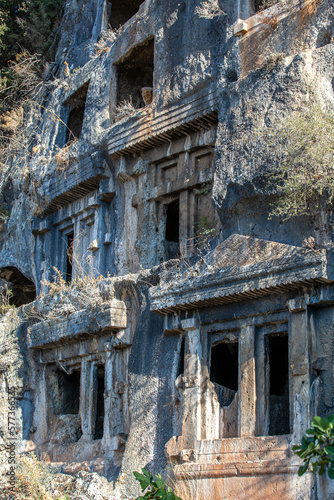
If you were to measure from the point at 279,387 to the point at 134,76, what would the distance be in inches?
280

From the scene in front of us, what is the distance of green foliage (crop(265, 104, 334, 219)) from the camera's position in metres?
8.53

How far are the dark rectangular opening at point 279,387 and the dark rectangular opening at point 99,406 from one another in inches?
120

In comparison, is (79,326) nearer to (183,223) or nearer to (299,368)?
(183,223)

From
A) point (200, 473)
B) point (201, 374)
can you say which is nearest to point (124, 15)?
point (201, 374)

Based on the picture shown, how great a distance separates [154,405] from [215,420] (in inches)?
42.7

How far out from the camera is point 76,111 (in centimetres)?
1653

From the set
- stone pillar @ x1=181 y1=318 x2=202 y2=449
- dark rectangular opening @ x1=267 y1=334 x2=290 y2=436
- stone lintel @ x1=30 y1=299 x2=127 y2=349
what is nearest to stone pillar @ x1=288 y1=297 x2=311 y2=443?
dark rectangular opening @ x1=267 y1=334 x2=290 y2=436

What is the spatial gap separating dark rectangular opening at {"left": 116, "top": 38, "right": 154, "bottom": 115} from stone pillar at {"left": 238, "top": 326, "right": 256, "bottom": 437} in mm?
6269

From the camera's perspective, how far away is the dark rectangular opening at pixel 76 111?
51.7ft

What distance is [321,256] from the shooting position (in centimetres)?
789

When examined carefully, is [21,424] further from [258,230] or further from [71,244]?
[258,230]

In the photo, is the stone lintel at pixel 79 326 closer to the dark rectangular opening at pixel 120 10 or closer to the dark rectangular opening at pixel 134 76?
the dark rectangular opening at pixel 134 76

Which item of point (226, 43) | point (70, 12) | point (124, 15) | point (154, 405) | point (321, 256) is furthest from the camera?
point (70, 12)

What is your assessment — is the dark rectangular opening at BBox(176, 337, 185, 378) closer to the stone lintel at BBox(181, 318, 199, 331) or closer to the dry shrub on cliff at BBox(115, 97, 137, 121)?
the stone lintel at BBox(181, 318, 199, 331)
